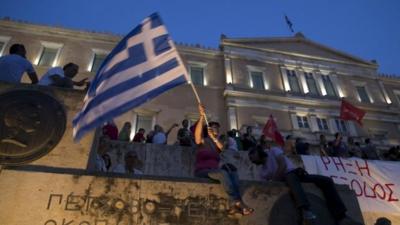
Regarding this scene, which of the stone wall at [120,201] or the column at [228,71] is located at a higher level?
the column at [228,71]

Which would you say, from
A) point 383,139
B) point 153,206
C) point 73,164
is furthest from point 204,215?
point 383,139

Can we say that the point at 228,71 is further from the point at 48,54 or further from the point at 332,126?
the point at 48,54

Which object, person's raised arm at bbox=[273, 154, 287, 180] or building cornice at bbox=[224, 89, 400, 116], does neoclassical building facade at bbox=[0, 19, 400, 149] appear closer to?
building cornice at bbox=[224, 89, 400, 116]

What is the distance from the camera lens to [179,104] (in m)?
20.3

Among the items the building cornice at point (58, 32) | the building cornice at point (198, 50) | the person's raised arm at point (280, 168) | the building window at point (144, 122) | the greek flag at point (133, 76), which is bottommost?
the person's raised arm at point (280, 168)

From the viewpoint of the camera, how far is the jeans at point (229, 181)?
13.0 ft

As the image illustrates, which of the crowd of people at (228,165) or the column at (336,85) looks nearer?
the crowd of people at (228,165)

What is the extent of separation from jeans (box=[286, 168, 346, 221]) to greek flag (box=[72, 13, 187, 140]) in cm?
213

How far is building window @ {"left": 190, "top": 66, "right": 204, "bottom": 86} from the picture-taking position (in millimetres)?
22078

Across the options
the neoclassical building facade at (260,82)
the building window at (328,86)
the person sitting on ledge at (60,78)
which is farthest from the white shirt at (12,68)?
the building window at (328,86)

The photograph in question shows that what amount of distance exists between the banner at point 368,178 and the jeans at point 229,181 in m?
5.01

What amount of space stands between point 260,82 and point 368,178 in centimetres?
1509

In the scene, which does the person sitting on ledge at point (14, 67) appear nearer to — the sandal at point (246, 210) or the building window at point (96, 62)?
the sandal at point (246, 210)

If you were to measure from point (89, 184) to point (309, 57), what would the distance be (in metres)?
24.6
